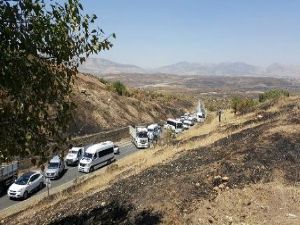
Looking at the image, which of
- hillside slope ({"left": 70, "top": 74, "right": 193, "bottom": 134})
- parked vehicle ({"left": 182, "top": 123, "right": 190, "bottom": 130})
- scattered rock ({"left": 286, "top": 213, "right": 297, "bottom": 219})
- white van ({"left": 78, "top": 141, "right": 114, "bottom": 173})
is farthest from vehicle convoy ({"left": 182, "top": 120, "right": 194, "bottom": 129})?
scattered rock ({"left": 286, "top": 213, "right": 297, "bottom": 219})

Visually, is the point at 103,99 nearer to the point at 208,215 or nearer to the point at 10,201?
the point at 10,201

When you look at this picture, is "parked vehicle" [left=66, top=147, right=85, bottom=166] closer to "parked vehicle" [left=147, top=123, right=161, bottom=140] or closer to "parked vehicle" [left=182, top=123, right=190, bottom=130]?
"parked vehicle" [left=147, top=123, right=161, bottom=140]

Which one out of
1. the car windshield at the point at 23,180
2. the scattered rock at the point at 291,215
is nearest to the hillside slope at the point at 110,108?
the car windshield at the point at 23,180

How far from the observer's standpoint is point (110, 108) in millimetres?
86500

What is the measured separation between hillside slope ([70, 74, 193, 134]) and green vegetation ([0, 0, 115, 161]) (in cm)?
5072

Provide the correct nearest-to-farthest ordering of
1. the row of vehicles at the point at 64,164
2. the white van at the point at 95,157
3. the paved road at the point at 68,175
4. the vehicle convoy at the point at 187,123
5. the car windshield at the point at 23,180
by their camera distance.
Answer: the paved road at the point at 68,175 → the row of vehicles at the point at 64,164 → the car windshield at the point at 23,180 → the white van at the point at 95,157 → the vehicle convoy at the point at 187,123

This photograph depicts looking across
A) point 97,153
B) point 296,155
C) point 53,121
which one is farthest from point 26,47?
point 97,153

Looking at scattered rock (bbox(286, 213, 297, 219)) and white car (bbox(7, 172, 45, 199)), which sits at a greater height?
scattered rock (bbox(286, 213, 297, 219))

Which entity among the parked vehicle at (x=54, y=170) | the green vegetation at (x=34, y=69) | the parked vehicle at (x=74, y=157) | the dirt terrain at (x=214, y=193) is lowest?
the parked vehicle at (x=74, y=157)

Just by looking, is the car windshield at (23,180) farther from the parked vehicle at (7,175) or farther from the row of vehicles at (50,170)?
the parked vehicle at (7,175)

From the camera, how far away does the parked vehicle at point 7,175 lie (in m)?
40.2

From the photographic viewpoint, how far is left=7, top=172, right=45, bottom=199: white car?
3825 centimetres

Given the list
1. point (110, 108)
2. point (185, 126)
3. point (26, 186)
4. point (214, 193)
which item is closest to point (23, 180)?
point (26, 186)

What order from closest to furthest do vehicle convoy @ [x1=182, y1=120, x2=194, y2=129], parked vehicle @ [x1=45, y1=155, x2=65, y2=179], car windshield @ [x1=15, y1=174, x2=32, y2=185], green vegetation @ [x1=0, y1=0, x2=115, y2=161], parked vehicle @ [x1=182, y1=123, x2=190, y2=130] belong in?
green vegetation @ [x1=0, y1=0, x2=115, y2=161]
car windshield @ [x1=15, y1=174, x2=32, y2=185]
parked vehicle @ [x1=45, y1=155, x2=65, y2=179]
parked vehicle @ [x1=182, y1=123, x2=190, y2=130]
vehicle convoy @ [x1=182, y1=120, x2=194, y2=129]
